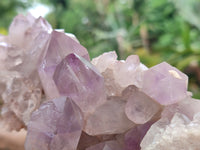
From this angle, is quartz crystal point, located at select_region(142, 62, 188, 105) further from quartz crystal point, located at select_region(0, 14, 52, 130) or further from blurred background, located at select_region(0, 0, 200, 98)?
blurred background, located at select_region(0, 0, 200, 98)

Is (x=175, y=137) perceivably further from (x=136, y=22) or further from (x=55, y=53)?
(x=136, y=22)

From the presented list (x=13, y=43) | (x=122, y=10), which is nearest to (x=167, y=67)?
(x=13, y=43)

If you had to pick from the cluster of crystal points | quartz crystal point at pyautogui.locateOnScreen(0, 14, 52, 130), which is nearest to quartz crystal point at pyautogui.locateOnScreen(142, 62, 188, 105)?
the cluster of crystal points

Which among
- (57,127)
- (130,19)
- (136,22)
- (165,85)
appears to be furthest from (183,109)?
(130,19)

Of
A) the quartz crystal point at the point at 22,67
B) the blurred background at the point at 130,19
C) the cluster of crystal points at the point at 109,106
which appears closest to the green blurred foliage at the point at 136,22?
the blurred background at the point at 130,19

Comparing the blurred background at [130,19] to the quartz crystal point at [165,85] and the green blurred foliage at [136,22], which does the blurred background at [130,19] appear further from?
the quartz crystal point at [165,85]

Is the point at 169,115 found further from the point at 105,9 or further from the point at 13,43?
the point at 105,9
